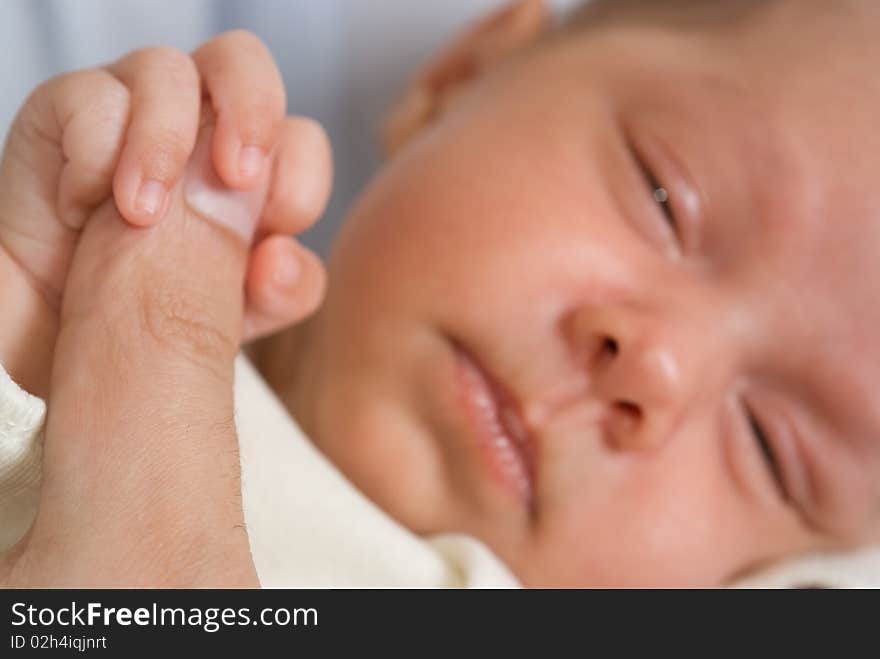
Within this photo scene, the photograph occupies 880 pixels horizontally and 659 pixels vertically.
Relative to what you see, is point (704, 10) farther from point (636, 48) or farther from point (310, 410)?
point (310, 410)

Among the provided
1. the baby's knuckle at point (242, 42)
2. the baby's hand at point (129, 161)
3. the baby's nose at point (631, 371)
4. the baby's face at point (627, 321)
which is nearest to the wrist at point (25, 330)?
the baby's hand at point (129, 161)

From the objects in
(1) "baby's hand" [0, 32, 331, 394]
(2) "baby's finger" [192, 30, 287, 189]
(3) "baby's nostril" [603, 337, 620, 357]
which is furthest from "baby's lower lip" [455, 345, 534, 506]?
(2) "baby's finger" [192, 30, 287, 189]

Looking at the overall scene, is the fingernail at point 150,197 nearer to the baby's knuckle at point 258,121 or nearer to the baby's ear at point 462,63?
the baby's knuckle at point 258,121

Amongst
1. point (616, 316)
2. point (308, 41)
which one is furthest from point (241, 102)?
point (308, 41)

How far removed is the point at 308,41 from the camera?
1.56 metres

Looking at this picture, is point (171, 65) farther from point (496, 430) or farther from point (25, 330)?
point (496, 430)

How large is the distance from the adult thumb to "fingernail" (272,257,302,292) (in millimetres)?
96

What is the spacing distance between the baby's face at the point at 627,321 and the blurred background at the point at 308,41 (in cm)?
35

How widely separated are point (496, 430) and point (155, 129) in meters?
0.46

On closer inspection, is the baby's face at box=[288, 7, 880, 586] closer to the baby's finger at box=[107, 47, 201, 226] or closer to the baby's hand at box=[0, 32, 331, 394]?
the baby's hand at box=[0, 32, 331, 394]

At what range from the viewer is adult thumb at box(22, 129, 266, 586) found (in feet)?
1.59

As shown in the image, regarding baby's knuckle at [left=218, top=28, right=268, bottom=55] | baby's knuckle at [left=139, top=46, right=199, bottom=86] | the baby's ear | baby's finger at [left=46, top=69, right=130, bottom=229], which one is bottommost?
baby's finger at [left=46, top=69, right=130, bottom=229]

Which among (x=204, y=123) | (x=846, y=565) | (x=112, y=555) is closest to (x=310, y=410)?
(x=204, y=123)

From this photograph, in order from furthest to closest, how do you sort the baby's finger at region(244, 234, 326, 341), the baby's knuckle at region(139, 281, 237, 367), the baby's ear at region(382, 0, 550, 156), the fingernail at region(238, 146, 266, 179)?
the baby's ear at region(382, 0, 550, 156), the baby's finger at region(244, 234, 326, 341), the fingernail at region(238, 146, 266, 179), the baby's knuckle at region(139, 281, 237, 367)
